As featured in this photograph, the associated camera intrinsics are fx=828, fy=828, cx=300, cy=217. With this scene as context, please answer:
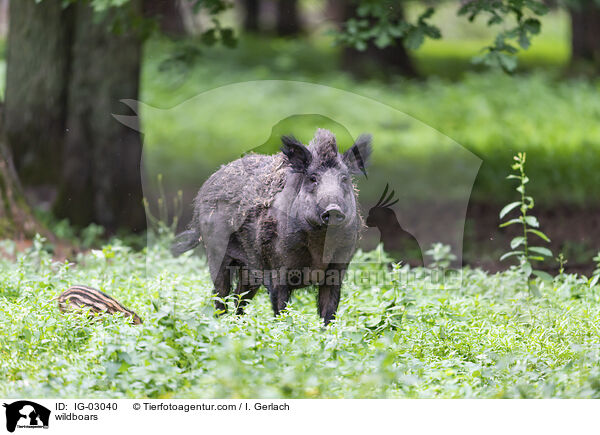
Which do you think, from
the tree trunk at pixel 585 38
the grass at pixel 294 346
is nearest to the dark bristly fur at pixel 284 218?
the grass at pixel 294 346

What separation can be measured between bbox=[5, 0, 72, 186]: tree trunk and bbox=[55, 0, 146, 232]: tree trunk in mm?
215

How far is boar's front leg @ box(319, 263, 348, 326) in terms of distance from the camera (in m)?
6.35

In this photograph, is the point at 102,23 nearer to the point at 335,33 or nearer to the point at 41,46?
the point at 41,46

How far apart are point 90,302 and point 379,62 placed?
18.1m

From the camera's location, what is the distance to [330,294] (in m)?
6.42

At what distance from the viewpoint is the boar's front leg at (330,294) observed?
6352 millimetres

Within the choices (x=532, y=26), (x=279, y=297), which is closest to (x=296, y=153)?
(x=279, y=297)

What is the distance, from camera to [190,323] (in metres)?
5.32

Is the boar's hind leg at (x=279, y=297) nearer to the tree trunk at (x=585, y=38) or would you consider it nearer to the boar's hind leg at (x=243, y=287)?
the boar's hind leg at (x=243, y=287)

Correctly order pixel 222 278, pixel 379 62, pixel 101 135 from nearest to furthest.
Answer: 1. pixel 222 278
2. pixel 101 135
3. pixel 379 62

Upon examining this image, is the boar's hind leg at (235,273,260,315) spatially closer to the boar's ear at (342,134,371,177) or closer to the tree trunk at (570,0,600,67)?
the boar's ear at (342,134,371,177)

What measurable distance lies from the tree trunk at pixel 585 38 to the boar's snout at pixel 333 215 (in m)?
16.6

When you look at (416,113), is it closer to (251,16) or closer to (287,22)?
(287,22)
